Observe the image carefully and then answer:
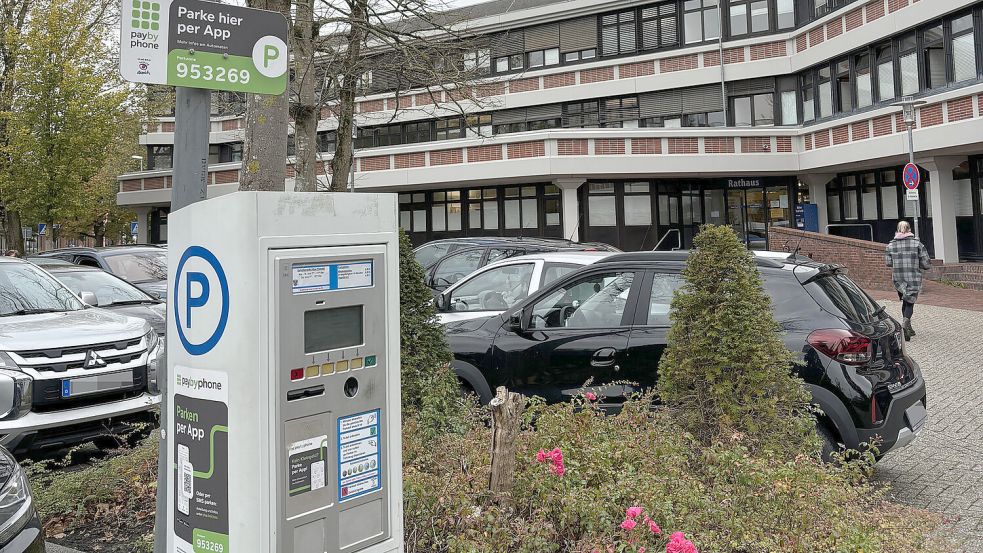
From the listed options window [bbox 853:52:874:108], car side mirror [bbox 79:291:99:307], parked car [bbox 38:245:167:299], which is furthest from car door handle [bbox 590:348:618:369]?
window [bbox 853:52:874:108]

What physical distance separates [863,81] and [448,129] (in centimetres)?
1644

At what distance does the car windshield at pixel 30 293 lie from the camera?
6.93 metres

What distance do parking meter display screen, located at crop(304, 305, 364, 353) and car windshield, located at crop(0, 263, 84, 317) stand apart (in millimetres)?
5695

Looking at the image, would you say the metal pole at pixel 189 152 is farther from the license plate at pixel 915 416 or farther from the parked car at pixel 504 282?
the license plate at pixel 915 416

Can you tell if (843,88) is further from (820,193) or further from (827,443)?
(827,443)

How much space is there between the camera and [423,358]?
530cm

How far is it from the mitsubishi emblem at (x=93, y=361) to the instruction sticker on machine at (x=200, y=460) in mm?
4064

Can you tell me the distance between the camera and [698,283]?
184 inches

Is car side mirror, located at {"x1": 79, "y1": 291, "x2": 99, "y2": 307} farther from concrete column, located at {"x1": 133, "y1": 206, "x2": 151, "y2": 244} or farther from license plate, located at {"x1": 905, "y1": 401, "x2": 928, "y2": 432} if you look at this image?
concrete column, located at {"x1": 133, "y1": 206, "x2": 151, "y2": 244}

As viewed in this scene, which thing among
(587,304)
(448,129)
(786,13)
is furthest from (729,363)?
(448,129)

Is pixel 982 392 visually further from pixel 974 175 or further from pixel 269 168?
pixel 974 175

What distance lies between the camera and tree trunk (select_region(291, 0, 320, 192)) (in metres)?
8.94

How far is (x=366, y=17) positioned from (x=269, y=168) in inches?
214


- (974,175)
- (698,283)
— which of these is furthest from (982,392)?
(974,175)
